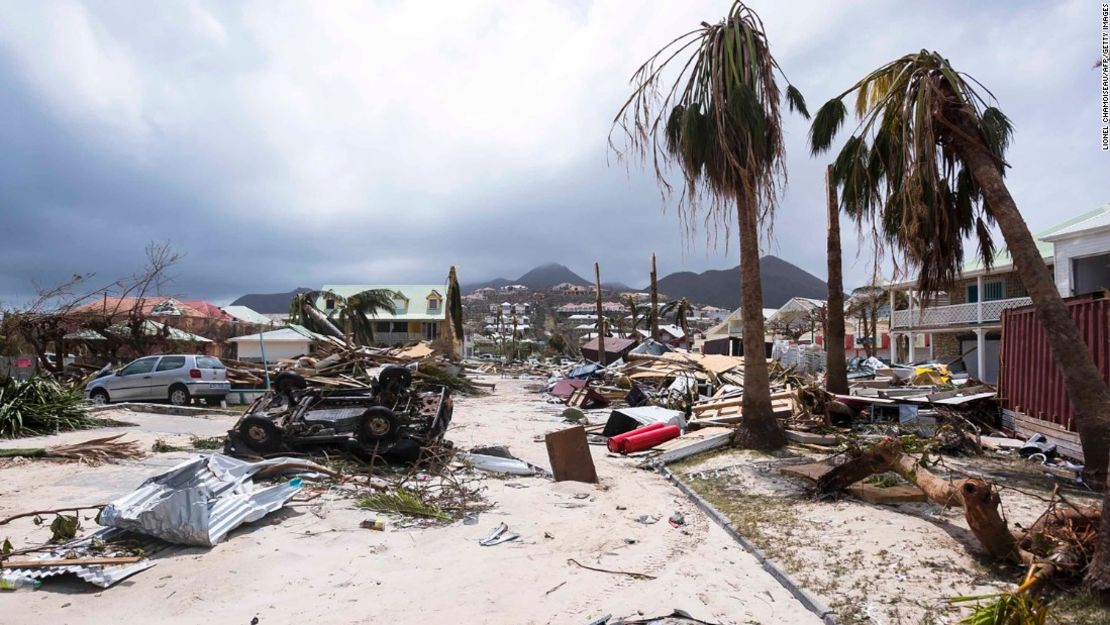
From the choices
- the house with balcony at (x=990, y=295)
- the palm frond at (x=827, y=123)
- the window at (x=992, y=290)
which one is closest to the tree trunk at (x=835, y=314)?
the house with balcony at (x=990, y=295)

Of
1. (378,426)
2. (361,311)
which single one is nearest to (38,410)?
(378,426)

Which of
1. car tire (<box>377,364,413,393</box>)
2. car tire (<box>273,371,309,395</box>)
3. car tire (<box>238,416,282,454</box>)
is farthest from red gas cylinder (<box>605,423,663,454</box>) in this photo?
car tire (<box>238,416,282,454</box>)


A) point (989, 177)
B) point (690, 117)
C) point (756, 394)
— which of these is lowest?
point (756, 394)

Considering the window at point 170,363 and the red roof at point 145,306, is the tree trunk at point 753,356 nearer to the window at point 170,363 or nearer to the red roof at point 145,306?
the window at point 170,363

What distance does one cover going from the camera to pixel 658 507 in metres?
8.10

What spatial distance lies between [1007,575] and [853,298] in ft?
151

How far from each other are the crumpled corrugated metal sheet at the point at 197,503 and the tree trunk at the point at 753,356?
729 centimetres

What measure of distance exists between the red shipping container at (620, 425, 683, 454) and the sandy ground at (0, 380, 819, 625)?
12.4ft

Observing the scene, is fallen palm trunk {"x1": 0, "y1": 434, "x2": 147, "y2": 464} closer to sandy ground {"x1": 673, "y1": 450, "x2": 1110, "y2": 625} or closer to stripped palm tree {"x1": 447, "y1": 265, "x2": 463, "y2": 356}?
sandy ground {"x1": 673, "y1": 450, "x2": 1110, "y2": 625}

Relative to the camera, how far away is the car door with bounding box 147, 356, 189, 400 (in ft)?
59.7

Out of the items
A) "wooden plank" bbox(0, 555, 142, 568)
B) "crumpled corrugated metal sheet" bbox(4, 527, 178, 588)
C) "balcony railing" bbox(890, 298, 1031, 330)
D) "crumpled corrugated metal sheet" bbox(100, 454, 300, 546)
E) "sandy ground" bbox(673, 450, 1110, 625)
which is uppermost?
"balcony railing" bbox(890, 298, 1031, 330)

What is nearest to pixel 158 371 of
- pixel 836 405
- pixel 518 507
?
pixel 518 507

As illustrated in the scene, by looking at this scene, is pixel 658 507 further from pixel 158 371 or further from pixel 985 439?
pixel 158 371

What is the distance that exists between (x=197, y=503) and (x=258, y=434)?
3.68m
